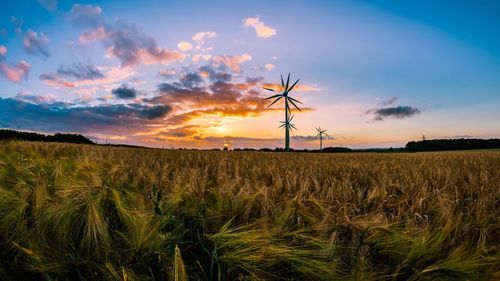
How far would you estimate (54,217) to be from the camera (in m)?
1.27

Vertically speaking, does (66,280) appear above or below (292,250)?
below

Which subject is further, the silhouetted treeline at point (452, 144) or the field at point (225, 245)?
the silhouetted treeline at point (452, 144)

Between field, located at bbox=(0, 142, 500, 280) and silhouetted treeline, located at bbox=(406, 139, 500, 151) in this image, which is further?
silhouetted treeline, located at bbox=(406, 139, 500, 151)

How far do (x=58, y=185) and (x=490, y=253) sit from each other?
2.41 metres

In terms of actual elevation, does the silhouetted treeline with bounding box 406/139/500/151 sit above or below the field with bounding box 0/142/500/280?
above

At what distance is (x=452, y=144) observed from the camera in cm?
5766

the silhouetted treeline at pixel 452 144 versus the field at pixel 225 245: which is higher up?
the silhouetted treeline at pixel 452 144

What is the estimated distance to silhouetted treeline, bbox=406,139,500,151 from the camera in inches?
2089

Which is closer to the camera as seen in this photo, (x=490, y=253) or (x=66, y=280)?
(x=66, y=280)

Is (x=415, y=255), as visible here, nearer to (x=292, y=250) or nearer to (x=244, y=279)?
(x=292, y=250)

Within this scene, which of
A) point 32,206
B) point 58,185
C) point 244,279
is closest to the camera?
point 244,279

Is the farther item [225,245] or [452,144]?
[452,144]

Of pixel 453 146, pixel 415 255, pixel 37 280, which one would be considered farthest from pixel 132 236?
pixel 453 146

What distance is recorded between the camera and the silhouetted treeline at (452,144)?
53.1 metres
